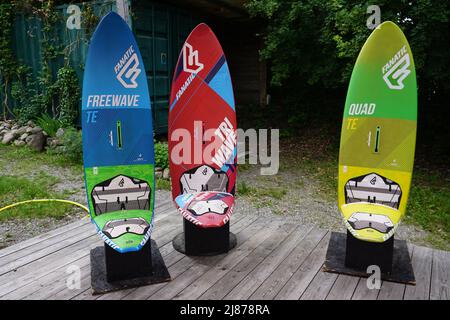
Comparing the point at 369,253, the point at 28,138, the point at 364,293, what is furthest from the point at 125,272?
the point at 28,138

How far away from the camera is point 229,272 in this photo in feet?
8.66

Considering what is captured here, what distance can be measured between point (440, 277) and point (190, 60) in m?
2.30

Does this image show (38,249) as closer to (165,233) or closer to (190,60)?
(165,233)

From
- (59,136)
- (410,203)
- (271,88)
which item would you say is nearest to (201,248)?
(410,203)

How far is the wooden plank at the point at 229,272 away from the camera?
241 cm

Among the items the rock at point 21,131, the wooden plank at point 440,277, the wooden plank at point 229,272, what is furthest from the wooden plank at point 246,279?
the rock at point 21,131

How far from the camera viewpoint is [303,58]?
670 cm

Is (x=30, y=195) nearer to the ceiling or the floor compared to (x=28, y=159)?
nearer to the floor

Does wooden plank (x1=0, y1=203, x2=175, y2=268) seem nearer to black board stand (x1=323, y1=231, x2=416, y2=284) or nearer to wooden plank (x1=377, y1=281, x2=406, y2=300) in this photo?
black board stand (x1=323, y1=231, x2=416, y2=284)

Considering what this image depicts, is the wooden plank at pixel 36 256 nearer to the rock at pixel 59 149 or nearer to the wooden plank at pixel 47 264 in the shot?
the wooden plank at pixel 47 264

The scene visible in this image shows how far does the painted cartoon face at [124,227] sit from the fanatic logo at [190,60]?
1.19 meters

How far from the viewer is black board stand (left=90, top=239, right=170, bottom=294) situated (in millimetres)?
2424

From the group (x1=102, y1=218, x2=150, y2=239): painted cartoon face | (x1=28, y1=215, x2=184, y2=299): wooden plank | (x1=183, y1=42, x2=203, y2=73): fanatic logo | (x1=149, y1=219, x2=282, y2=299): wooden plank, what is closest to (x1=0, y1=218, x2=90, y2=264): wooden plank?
(x1=28, y1=215, x2=184, y2=299): wooden plank
